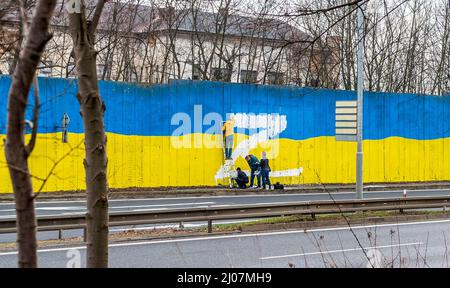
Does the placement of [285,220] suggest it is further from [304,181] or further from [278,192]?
[304,181]


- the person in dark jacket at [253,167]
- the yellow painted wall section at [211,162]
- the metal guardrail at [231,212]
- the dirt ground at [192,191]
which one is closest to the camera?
the metal guardrail at [231,212]

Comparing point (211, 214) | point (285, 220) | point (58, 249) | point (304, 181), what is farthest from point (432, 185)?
point (58, 249)

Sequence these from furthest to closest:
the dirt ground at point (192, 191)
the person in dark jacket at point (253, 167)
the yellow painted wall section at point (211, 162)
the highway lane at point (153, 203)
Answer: the person in dark jacket at point (253, 167) → the yellow painted wall section at point (211, 162) → the dirt ground at point (192, 191) → the highway lane at point (153, 203)

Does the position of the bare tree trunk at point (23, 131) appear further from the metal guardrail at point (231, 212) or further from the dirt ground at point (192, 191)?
the dirt ground at point (192, 191)

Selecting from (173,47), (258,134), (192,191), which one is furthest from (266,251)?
(173,47)

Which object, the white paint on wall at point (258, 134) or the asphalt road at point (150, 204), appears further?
the white paint on wall at point (258, 134)

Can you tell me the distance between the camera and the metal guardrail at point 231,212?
11539mm

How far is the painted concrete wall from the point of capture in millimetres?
22344

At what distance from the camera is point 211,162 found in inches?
995

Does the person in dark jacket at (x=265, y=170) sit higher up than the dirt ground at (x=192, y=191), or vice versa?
the person in dark jacket at (x=265, y=170)

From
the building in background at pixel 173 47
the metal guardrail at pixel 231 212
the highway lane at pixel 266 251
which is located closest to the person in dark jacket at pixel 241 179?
the building in background at pixel 173 47

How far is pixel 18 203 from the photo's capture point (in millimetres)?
2701

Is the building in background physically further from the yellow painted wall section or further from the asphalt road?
the asphalt road

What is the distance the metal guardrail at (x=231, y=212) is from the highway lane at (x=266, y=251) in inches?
27.4
